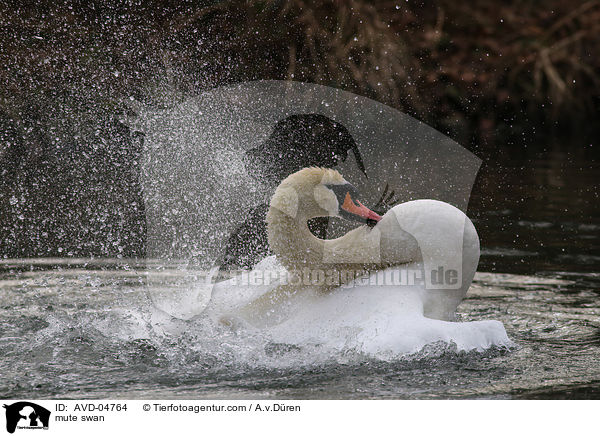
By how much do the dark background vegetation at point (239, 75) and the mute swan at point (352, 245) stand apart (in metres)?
2.72

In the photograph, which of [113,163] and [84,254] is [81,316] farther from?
[113,163]

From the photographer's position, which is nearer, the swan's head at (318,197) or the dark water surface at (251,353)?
the dark water surface at (251,353)

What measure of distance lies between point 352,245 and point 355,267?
0.11m

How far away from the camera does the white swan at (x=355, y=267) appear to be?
4125 mm

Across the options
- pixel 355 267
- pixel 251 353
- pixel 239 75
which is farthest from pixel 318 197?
pixel 239 75

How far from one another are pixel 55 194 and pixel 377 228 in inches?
190

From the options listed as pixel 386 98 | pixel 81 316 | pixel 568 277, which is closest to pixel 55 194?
pixel 81 316

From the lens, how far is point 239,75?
12641mm

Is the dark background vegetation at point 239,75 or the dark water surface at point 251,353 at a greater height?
the dark background vegetation at point 239,75
